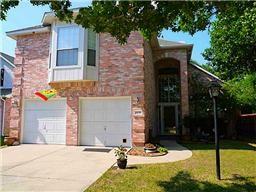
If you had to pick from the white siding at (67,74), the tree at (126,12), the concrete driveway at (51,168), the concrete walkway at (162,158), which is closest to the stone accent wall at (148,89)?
the concrete walkway at (162,158)

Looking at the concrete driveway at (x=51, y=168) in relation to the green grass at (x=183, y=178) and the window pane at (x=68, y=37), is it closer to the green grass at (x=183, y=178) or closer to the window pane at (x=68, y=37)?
the green grass at (x=183, y=178)

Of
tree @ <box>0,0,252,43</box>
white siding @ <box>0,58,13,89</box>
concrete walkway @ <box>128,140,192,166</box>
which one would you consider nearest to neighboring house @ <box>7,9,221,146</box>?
concrete walkway @ <box>128,140,192,166</box>

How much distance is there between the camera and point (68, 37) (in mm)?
13383

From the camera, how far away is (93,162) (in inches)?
364

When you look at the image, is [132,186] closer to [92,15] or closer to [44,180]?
[44,180]

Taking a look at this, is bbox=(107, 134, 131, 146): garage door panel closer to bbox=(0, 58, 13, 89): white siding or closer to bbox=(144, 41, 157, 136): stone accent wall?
bbox=(144, 41, 157, 136): stone accent wall

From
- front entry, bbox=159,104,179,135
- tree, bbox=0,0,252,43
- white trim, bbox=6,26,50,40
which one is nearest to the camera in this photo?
tree, bbox=0,0,252,43

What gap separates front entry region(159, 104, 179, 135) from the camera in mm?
18766

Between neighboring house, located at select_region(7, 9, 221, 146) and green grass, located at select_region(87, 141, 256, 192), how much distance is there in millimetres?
4073

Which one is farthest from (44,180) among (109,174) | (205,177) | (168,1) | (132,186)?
(168,1)

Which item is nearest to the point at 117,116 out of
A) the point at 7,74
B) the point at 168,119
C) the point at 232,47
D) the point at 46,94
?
the point at 46,94

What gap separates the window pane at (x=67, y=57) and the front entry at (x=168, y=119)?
8.54 meters

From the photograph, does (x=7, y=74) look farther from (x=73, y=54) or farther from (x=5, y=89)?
(x=73, y=54)

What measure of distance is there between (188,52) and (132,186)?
14.0 metres
